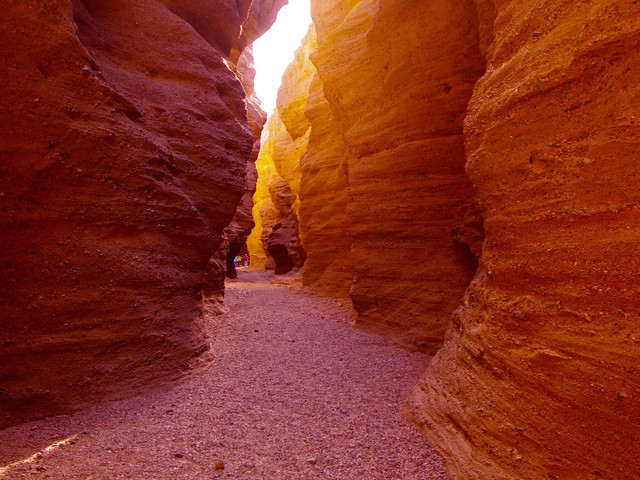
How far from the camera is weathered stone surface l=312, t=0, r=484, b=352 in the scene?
16.9ft

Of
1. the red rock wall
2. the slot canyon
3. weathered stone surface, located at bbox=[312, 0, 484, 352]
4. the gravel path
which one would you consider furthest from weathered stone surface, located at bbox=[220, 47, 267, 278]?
the red rock wall

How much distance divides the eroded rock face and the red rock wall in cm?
286

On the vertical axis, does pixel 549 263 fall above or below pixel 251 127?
below

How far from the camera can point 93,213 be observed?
3531 millimetres

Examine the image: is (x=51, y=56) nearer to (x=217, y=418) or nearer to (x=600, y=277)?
(x=217, y=418)

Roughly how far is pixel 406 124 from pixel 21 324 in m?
5.49

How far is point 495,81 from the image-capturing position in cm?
288

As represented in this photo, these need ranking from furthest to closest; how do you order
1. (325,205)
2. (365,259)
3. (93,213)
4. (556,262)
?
1. (325,205)
2. (365,259)
3. (93,213)
4. (556,262)

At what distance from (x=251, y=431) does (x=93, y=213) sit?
2.62m


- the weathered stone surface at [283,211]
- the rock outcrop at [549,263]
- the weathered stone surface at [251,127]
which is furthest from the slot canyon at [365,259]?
the weathered stone surface at [283,211]

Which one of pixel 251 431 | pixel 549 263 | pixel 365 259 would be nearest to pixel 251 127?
pixel 365 259

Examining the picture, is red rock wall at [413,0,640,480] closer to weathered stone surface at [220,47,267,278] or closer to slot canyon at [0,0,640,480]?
slot canyon at [0,0,640,480]

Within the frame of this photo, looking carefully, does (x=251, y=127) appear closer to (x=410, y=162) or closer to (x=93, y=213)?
(x=410, y=162)

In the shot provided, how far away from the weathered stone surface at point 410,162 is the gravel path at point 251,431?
1412 millimetres
